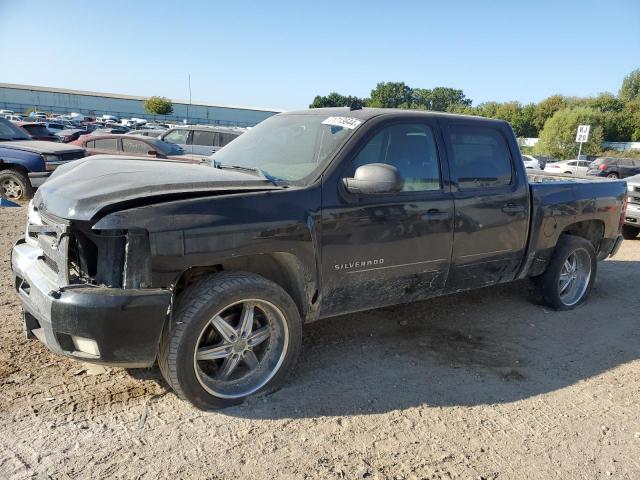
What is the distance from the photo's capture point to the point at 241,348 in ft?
10.5

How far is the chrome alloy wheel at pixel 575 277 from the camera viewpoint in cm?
545

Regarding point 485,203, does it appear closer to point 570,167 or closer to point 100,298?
point 100,298

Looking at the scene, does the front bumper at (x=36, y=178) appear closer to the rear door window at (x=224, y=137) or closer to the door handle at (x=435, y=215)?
the rear door window at (x=224, y=137)

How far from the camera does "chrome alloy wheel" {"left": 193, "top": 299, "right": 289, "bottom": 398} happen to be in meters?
3.11

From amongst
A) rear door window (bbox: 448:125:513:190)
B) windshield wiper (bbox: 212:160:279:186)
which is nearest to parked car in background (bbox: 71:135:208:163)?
windshield wiper (bbox: 212:160:279:186)

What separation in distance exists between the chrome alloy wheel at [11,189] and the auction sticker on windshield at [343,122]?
8.42m

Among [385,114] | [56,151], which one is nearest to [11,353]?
[385,114]

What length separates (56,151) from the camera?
32.7 feet

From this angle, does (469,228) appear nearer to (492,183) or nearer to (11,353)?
(492,183)

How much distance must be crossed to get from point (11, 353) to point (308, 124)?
9.10 feet

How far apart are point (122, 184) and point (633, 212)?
33.8ft

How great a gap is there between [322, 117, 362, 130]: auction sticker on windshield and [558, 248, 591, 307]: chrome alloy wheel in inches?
121

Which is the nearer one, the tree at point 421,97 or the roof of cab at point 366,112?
the roof of cab at point 366,112

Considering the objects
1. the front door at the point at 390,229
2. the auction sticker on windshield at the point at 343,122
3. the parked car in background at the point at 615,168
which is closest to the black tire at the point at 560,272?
the front door at the point at 390,229
